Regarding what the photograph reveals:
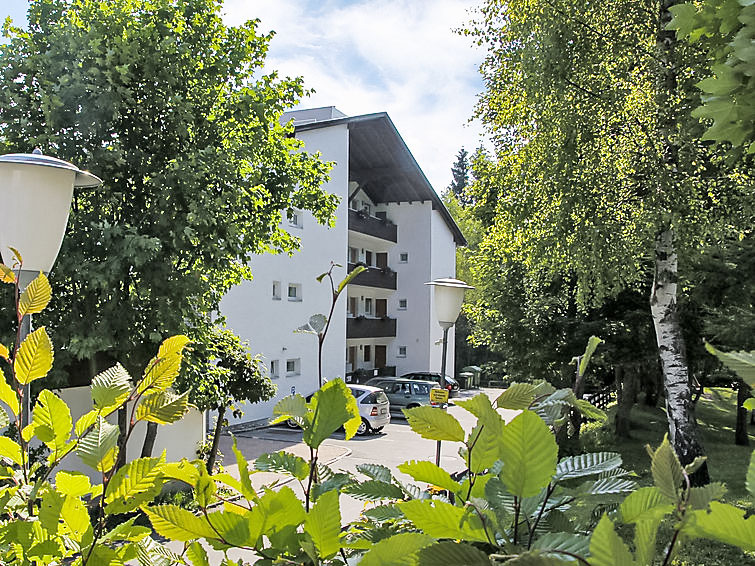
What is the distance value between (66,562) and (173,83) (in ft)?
26.4

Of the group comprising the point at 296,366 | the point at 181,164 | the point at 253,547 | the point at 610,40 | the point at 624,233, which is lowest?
the point at 296,366

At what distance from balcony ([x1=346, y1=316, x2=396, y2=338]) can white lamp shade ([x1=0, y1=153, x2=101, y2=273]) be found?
22023 mm

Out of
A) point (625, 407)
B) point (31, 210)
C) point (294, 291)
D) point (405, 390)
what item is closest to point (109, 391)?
point (31, 210)

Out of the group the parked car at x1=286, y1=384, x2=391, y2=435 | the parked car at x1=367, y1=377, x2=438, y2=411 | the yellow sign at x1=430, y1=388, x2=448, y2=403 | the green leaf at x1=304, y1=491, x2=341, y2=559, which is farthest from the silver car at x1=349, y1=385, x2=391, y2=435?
the green leaf at x1=304, y1=491, x2=341, y2=559

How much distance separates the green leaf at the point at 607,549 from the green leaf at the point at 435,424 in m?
0.29

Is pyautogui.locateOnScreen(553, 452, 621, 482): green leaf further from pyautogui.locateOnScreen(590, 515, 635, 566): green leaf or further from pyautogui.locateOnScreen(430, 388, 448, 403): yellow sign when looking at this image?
pyautogui.locateOnScreen(430, 388, 448, 403): yellow sign

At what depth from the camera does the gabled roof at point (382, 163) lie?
23.7m

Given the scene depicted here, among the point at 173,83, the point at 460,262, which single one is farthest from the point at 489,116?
the point at 460,262

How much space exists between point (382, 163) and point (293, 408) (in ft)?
87.3

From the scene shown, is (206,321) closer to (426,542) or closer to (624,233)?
(624,233)

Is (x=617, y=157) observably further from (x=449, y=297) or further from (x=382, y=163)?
(x=382, y=163)

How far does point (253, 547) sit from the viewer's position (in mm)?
769

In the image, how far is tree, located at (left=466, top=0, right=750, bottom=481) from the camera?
8.48 metres

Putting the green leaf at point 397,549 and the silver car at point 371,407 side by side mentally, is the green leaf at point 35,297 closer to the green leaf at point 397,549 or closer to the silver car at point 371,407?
the green leaf at point 397,549
